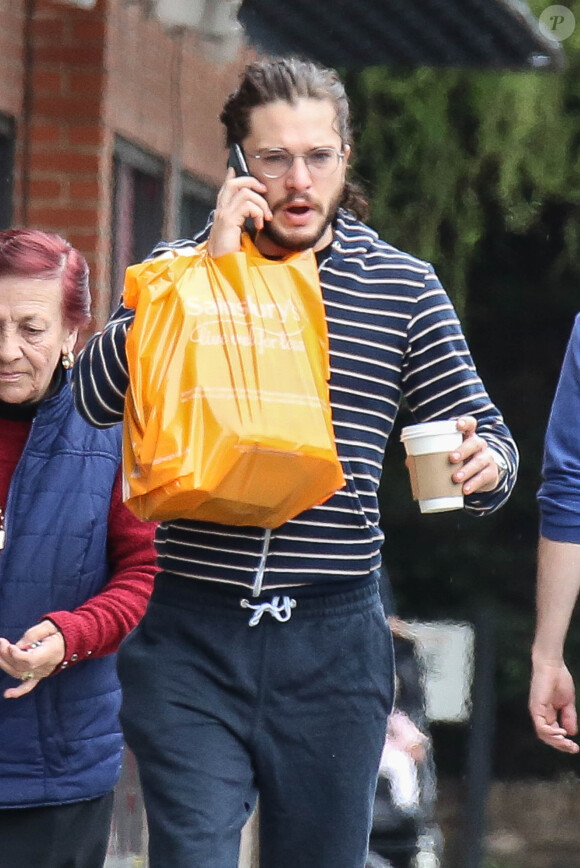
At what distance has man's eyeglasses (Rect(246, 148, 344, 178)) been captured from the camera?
11.3ft

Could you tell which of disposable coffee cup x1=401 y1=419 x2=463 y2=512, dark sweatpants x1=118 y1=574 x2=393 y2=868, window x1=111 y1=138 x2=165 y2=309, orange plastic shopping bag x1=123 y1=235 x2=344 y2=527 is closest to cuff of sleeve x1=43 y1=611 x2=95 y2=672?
dark sweatpants x1=118 y1=574 x2=393 y2=868

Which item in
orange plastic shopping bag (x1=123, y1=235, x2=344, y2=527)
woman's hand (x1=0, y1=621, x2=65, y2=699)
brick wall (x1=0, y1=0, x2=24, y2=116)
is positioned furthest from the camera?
brick wall (x1=0, y1=0, x2=24, y2=116)

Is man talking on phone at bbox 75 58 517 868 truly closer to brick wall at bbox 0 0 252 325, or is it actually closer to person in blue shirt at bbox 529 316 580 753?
person in blue shirt at bbox 529 316 580 753

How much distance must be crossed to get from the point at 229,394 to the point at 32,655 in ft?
2.45

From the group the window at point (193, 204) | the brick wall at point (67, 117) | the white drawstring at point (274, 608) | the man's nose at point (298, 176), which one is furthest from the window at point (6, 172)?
the white drawstring at point (274, 608)

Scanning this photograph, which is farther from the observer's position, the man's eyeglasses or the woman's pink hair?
the woman's pink hair

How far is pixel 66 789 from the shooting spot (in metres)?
3.89

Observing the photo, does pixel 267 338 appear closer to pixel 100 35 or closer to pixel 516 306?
pixel 100 35

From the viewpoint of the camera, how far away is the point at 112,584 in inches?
156

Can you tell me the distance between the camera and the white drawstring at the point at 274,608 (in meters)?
3.43

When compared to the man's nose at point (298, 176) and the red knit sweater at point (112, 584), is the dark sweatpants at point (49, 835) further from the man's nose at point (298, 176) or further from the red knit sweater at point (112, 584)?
the man's nose at point (298, 176)

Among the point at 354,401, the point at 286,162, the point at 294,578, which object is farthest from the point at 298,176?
the point at 294,578

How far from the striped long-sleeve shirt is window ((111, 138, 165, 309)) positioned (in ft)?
12.1

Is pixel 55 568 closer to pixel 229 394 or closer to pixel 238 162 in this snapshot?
pixel 229 394
